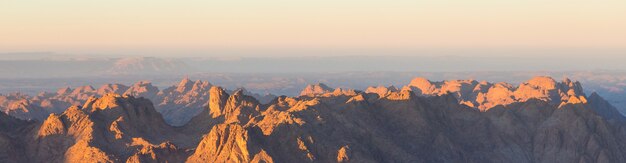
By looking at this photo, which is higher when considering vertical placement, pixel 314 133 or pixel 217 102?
pixel 314 133

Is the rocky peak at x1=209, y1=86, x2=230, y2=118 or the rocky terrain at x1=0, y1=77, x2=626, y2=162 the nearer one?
the rocky terrain at x1=0, y1=77, x2=626, y2=162

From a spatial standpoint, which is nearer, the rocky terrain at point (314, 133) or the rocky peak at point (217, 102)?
the rocky terrain at point (314, 133)

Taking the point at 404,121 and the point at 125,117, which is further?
the point at 404,121

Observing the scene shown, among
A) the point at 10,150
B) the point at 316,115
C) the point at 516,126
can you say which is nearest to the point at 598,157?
the point at 516,126

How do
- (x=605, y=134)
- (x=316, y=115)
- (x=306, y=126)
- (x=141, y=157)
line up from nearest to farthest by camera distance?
(x=141, y=157), (x=306, y=126), (x=316, y=115), (x=605, y=134)

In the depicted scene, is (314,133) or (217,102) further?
(217,102)

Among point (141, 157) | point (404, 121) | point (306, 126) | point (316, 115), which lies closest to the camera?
point (141, 157)

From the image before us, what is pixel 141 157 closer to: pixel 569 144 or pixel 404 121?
pixel 404 121
